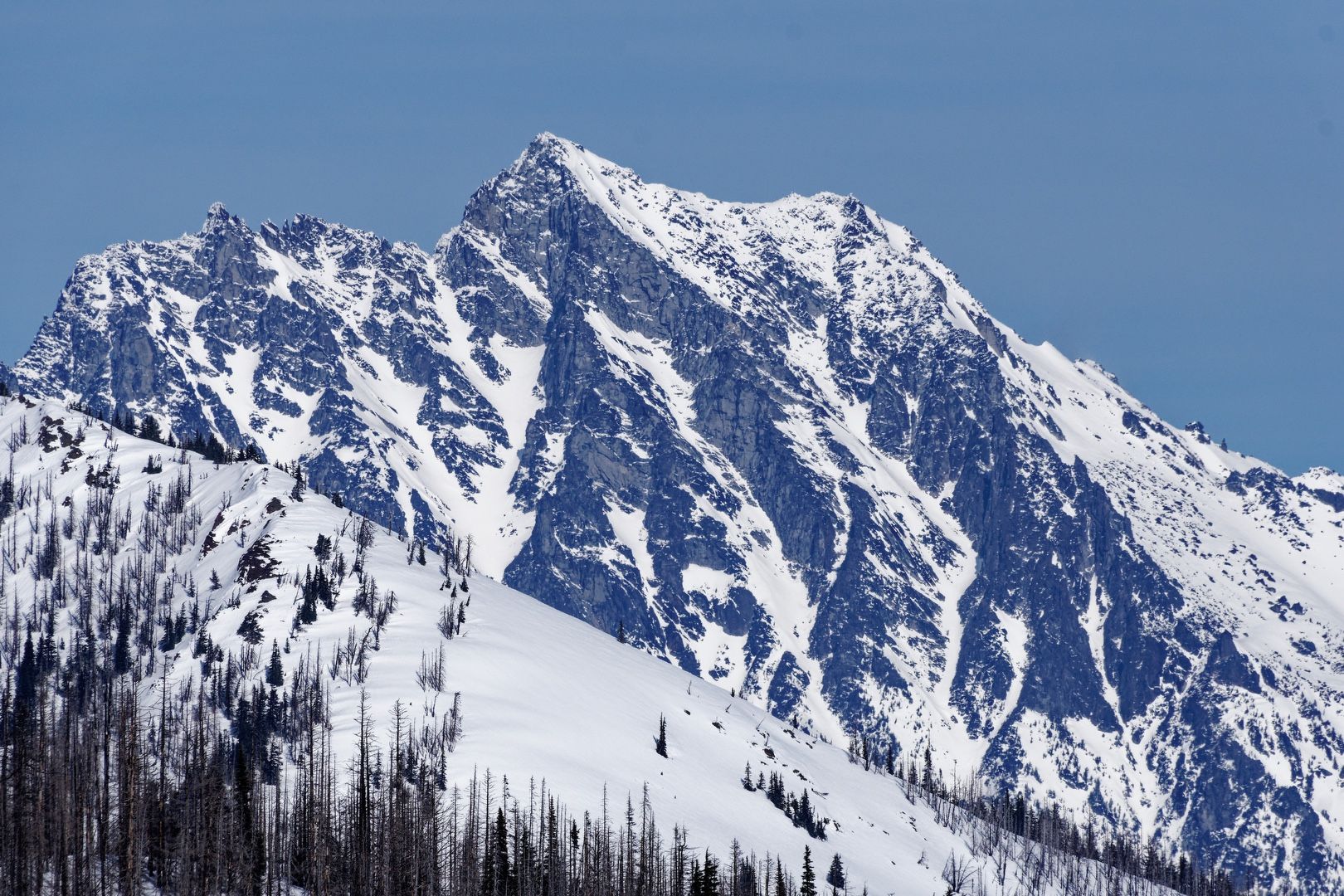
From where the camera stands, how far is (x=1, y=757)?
194m

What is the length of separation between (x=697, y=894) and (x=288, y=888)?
139ft

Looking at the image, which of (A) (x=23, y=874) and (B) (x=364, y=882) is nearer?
(A) (x=23, y=874)

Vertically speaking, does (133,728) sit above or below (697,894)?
above

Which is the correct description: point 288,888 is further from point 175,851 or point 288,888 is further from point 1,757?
point 1,757

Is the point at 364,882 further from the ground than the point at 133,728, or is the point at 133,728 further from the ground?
the point at 133,728

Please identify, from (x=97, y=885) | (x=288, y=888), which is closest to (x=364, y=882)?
(x=288, y=888)

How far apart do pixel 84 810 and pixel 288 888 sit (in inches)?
860

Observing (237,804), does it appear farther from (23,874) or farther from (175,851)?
(23,874)

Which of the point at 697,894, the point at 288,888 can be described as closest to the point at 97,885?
the point at 288,888

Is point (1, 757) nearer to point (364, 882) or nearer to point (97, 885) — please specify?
point (97, 885)

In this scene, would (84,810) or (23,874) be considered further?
(84,810)

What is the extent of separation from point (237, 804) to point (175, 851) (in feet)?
33.6

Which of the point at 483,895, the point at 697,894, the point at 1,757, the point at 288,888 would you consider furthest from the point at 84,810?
the point at 697,894

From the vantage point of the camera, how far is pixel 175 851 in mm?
190125
